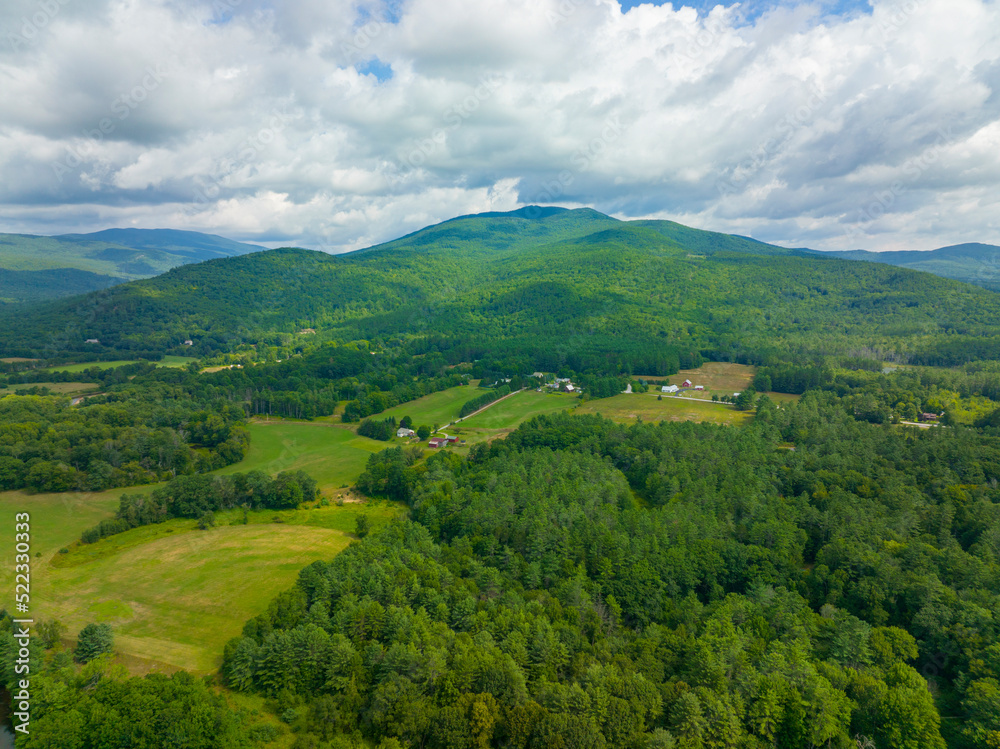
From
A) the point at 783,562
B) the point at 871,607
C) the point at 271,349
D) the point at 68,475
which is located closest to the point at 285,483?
the point at 68,475

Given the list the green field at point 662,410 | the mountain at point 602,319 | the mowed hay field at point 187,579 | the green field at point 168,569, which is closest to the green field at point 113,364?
the mountain at point 602,319

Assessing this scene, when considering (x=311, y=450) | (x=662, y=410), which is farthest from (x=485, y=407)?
(x=311, y=450)

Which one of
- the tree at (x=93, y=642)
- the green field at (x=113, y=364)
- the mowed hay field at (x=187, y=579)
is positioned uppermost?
the green field at (x=113, y=364)

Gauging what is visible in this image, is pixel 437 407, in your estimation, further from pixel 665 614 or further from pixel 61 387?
pixel 61 387

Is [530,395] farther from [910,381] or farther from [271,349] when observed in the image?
[271,349]

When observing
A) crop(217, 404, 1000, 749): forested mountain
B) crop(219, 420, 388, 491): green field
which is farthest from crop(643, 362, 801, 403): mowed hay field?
crop(219, 420, 388, 491): green field

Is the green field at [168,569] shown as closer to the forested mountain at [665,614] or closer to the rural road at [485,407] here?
the forested mountain at [665,614]

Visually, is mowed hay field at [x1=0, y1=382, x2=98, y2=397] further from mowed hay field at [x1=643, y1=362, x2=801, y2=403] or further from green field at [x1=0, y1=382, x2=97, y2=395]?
mowed hay field at [x1=643, y1=362, x2=801, y2=403]
